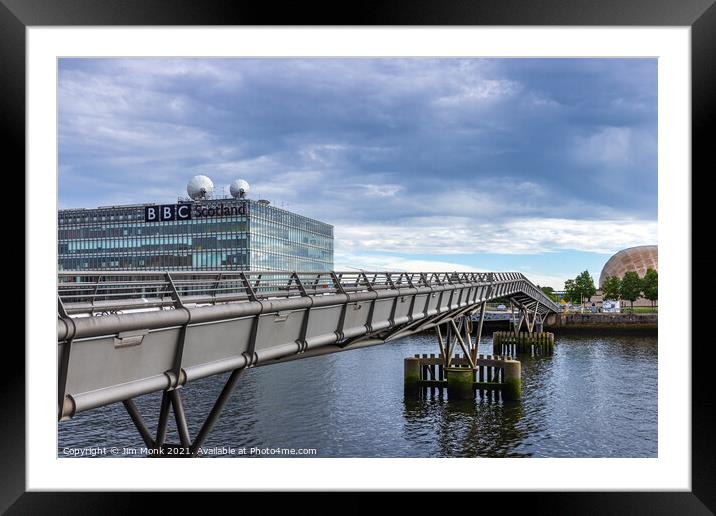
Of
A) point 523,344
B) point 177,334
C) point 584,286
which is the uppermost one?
point 177,334

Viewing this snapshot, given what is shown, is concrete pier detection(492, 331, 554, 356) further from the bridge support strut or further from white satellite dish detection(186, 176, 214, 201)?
the bridge support strut

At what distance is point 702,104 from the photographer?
364 inches

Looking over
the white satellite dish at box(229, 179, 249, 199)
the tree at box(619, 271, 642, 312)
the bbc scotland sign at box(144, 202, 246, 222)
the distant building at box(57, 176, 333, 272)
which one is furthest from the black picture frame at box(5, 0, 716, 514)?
the tree at box(619, 271, 642, 312)

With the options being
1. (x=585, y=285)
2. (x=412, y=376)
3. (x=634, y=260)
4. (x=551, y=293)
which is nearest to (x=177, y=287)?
(x=412, y=376)

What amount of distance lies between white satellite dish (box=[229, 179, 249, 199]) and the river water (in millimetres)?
45323

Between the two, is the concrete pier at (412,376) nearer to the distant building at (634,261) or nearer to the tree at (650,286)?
the tree at (650,286)

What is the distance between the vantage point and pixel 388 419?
102 ft

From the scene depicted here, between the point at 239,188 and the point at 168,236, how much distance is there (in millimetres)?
11567

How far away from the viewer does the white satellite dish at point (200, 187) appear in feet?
285

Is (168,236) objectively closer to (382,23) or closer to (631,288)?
(631,288)

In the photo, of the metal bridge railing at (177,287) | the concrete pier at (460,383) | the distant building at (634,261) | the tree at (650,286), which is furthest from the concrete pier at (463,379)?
the distant building at (634,261)

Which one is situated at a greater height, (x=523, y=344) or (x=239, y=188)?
(x=239, y=188)

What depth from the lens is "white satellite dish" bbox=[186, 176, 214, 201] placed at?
86.9 meters

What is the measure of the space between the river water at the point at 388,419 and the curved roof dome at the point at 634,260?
121 meters
